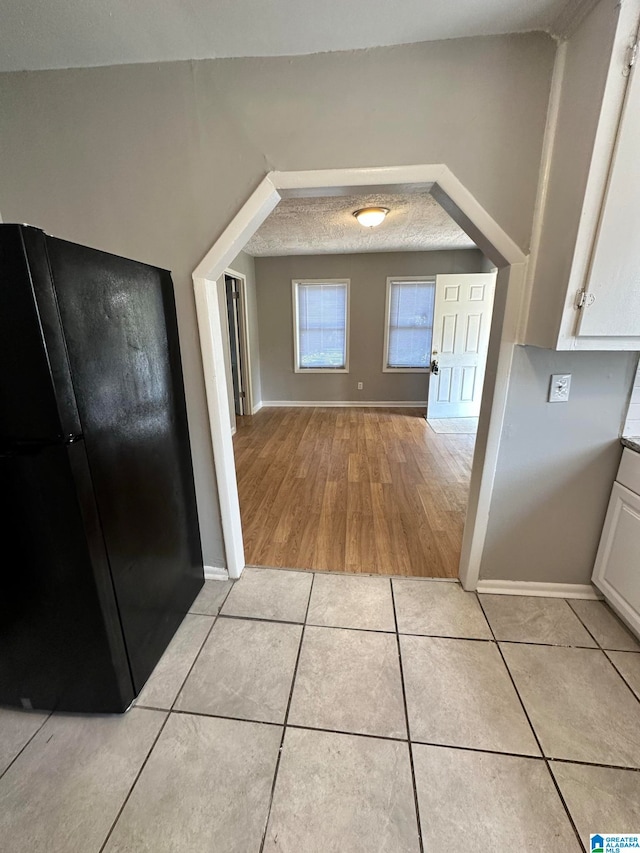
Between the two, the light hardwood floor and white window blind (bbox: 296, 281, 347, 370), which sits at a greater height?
white window blind (bbox: 296, 281, 347, 370)

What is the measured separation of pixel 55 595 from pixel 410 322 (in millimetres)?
5310

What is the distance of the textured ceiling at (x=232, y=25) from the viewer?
1.07 meters

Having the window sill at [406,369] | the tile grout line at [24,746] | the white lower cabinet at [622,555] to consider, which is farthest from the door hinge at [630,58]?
the window sill at [406,369]

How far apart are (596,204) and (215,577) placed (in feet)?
7.42

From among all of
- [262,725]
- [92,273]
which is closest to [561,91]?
[92,273]

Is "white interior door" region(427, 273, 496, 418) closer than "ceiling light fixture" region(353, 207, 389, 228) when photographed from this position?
No

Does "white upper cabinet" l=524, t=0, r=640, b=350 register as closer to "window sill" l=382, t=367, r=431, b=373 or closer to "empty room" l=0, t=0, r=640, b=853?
"empty room" l=0, t=0, r=640, b=853

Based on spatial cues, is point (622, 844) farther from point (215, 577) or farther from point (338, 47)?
point (338, 47)

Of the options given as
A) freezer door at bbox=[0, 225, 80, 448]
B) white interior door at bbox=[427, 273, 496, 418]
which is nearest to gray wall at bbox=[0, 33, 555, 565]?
freezer door at bbox=[0, 225, 80, 448]

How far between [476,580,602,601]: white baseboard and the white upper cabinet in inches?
47.7

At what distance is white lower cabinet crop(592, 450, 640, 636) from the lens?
1411mm

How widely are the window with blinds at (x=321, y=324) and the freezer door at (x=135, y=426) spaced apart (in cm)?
419

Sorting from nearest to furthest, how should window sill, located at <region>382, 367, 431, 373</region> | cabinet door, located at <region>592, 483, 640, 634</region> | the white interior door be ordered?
cabinet door, located at <region>592, 483, 640, 634</region> < the white interior door < window sill, located at <region>382, 367, 431, 373</region>

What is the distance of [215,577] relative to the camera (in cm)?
188
